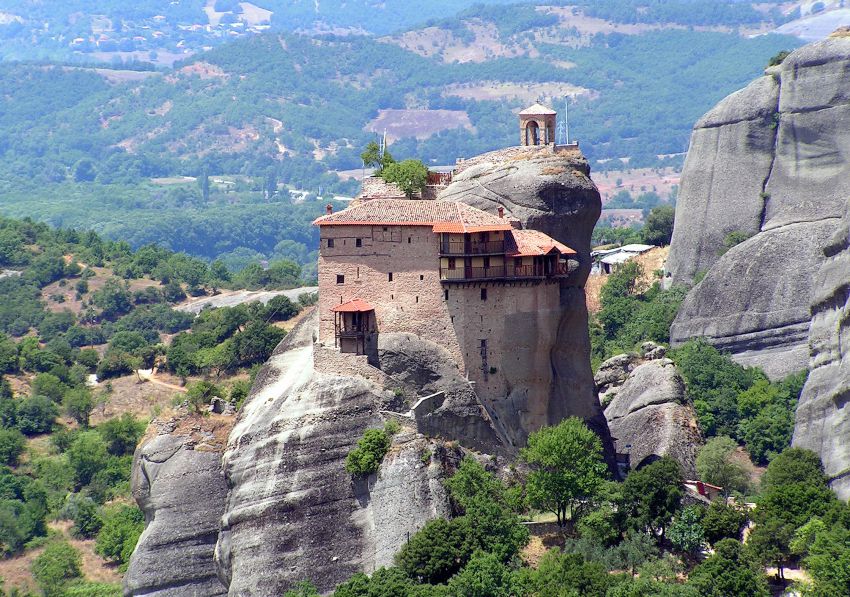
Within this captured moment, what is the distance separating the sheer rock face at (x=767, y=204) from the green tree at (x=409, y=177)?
2636cm

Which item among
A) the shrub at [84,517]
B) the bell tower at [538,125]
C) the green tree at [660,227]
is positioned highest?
the bell tower at [538,125]

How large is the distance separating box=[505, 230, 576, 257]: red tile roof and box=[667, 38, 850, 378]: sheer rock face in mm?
27232

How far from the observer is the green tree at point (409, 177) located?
84750 millimetres

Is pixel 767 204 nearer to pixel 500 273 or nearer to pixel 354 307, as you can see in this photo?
pixel 500 273

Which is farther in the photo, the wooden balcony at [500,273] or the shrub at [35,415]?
the shrub at [35,415]

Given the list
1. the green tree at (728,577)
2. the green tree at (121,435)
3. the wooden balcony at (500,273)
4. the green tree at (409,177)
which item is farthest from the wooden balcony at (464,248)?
the green tree at (121,435)

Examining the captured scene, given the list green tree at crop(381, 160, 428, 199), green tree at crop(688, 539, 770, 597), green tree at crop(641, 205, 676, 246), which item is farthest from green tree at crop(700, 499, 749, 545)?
green tree at crop(641, 205, 676, 246)

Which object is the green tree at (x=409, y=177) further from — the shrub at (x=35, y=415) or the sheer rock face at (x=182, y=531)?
the shrub at (x=35, y=415)

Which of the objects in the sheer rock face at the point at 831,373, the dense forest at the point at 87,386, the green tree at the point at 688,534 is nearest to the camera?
the green tree at the point at 688,534

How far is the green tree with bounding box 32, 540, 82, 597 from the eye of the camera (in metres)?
97.2

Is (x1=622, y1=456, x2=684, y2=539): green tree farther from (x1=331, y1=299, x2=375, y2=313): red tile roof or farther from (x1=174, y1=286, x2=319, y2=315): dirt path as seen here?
(x1=174, y1=286, x2=319, y2=315): dirt path

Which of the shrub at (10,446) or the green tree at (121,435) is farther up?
the green tree at (121,435)

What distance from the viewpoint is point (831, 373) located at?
271 ft

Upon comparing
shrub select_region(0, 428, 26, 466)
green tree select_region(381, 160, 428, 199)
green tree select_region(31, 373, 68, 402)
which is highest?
green tree select_region(381, 160, 428, 199)
